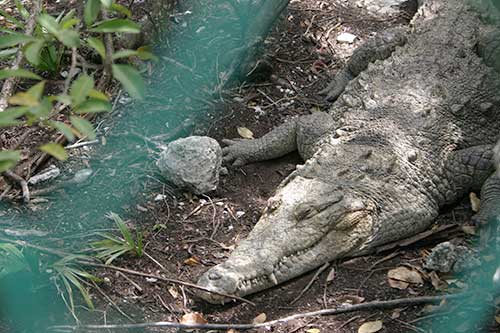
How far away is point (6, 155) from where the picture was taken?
5.27 ft

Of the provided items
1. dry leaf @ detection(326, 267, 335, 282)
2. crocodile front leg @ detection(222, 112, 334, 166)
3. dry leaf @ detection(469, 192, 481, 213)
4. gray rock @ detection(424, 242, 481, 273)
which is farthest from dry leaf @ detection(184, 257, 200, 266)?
dry leaf @ detection(469, 192, 481, 213)

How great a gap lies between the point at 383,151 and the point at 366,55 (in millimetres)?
1108

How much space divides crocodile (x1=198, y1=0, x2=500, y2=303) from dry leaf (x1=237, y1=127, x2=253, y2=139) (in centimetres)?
14

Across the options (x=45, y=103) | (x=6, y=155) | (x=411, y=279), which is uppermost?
(x=45, y=103)

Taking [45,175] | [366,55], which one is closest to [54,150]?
[45,175]

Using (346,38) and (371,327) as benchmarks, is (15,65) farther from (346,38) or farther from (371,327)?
(346,38)

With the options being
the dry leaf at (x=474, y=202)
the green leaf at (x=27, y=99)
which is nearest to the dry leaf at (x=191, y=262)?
the dry leaf at (x=474, y=202)

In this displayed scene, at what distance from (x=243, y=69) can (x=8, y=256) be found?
199cm

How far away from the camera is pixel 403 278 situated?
3.10 m

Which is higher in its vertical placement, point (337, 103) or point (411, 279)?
point (337, 103)

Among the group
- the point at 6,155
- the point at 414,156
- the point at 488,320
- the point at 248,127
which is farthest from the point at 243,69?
the point at 6,155

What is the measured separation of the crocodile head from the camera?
3045 mm

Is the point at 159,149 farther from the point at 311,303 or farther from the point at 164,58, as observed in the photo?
the point at 311,303

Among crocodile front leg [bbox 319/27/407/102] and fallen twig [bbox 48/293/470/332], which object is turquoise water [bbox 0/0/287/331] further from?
crocodile front leg [bbox 319/27/407/102]
